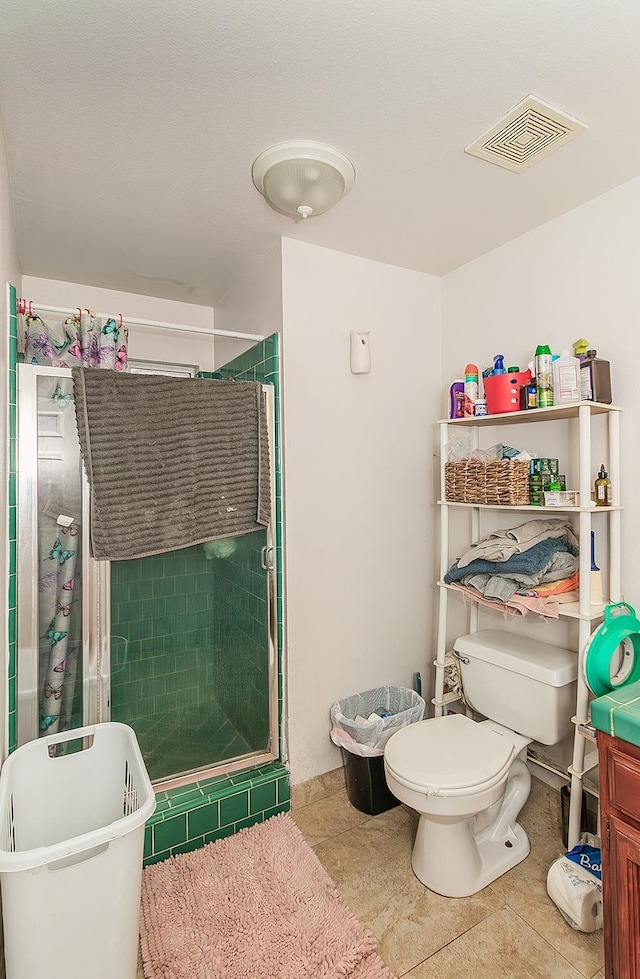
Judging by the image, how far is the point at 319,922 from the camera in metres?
1.55

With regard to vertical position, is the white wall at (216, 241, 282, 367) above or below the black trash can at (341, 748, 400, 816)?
above

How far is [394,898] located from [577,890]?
551 mm

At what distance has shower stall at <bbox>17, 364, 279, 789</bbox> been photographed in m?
1.69

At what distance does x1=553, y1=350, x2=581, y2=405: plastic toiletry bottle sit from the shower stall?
107cm

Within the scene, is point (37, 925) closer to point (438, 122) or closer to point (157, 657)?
point (157, 657)

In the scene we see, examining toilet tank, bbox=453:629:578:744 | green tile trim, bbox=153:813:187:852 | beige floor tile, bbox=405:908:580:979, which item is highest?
toilet tank, bbox=453:629:578:744

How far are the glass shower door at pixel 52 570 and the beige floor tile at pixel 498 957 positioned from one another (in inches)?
51.4

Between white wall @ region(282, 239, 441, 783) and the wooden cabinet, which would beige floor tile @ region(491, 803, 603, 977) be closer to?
the wooden cabinet

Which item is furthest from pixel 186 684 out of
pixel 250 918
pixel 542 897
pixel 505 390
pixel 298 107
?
pixel 298 107

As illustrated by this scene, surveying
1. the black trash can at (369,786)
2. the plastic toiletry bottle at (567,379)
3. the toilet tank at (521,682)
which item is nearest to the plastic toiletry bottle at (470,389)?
the plastic toiletry bottle at (567,379)

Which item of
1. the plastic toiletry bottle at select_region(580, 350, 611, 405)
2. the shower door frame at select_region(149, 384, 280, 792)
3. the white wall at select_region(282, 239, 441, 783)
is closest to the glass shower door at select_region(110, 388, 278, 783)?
the shower door frame at select_region(149, 384, 280, 792)

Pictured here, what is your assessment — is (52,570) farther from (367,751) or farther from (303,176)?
(303,176)

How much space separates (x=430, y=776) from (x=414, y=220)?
197cm

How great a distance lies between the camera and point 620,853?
1270 mm
